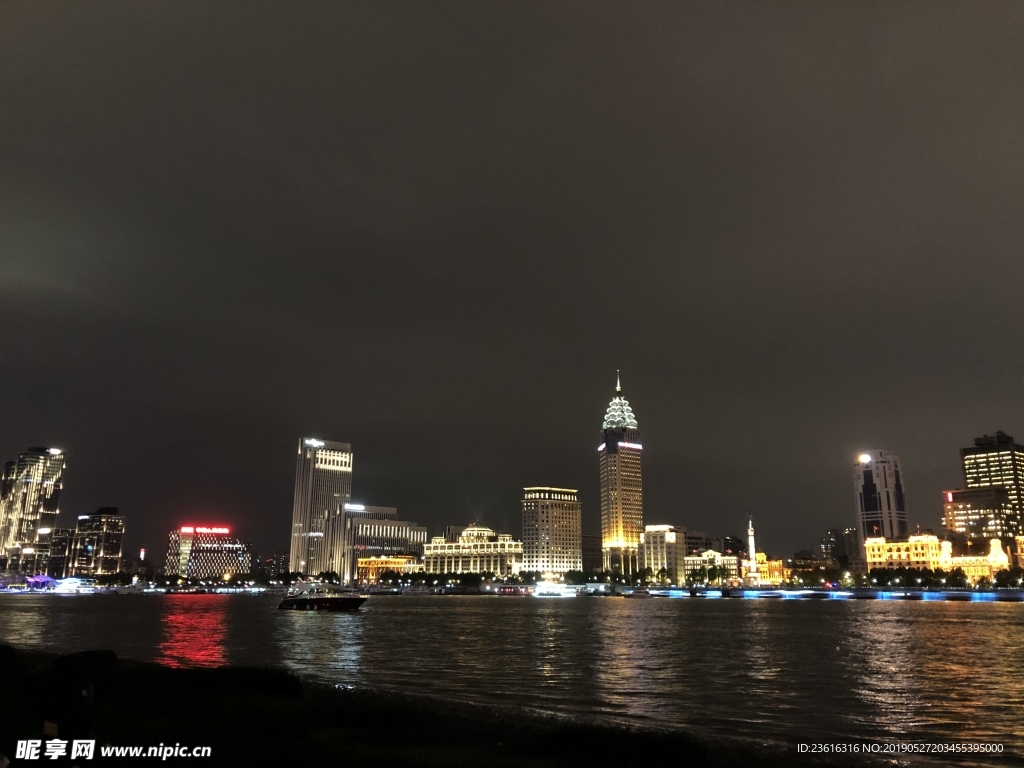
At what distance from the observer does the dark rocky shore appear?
36.5ft

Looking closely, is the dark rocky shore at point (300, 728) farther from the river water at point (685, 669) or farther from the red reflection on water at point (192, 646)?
the red reflection on water at point (192, 646)

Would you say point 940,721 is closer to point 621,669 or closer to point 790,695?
point 790,695

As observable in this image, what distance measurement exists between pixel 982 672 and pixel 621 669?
2401 cm

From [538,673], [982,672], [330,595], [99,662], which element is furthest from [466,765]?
[330,595]

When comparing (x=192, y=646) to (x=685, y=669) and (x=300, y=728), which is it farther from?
(x=300, y=728)

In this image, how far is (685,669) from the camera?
50375 mm

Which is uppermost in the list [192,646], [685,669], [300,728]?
[300,728]

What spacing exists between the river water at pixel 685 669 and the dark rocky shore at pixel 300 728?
7.32m

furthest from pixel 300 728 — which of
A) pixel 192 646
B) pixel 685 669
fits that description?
pixel 192 646

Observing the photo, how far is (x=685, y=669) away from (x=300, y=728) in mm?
34676

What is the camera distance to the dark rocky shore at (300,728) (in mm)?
11117

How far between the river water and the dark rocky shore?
24.0 ft

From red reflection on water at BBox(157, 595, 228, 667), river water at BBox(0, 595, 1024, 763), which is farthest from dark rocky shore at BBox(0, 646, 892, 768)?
red reflection on water at BBox(157, 595, 228, 667)

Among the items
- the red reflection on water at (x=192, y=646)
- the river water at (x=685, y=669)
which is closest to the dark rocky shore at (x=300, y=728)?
the river water at (x=685, y=669)
